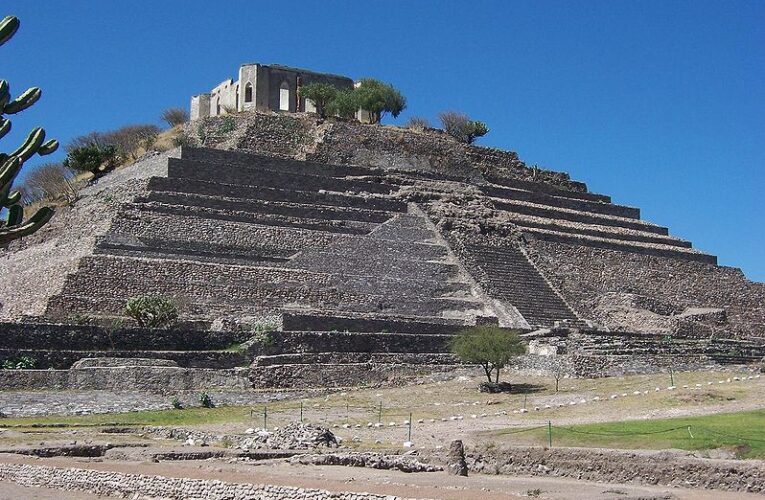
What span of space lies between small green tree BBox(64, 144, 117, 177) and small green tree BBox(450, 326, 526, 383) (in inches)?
1014

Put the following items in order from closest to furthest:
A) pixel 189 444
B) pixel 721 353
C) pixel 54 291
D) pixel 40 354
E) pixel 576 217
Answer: pixel 189 444, pixel 40 354, pixel 54 291, pixel 721 353, pixel 576 217

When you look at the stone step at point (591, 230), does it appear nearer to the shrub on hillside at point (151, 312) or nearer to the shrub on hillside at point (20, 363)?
the shrub on hillside at point (151, 312)

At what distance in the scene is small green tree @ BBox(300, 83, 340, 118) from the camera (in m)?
57.8

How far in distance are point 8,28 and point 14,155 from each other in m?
1.72

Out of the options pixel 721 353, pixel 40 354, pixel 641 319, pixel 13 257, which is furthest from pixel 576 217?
pixel 40 354

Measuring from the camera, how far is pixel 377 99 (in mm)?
60438

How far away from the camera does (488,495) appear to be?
16562mm

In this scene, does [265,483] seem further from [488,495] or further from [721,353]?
[721,353]

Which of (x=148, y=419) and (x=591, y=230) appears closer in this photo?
(x=148, y=419)

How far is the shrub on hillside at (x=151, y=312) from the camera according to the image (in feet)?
113

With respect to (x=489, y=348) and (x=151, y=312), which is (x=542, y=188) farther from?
(x=151, y=312)

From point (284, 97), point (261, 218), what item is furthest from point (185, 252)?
point (284, 97)

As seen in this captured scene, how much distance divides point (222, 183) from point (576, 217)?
18233 mm

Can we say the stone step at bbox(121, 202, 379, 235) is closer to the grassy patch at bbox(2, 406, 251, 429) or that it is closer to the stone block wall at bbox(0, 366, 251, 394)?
the stone block wall at bbox(0, 366, 251, 394)
